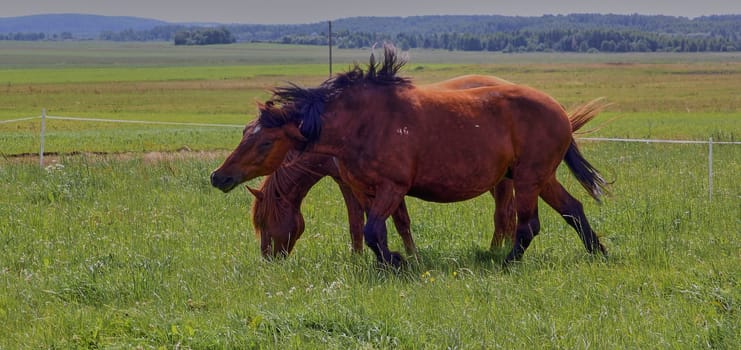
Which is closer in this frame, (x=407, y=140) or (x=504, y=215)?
(x=407, y=140)

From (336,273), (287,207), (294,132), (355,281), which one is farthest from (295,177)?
(355,281)

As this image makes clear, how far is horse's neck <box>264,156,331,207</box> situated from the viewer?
28.7 ft

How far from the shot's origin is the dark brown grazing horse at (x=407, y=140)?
780cm

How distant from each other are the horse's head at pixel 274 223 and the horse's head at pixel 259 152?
33.0 inches

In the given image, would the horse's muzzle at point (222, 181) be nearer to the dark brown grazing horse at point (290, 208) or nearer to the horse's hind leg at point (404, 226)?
the dark brown grazing horse at point (290, 208)

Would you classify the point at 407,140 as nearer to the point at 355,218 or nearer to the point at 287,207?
the point at 355,218

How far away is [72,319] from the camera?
6277 mm

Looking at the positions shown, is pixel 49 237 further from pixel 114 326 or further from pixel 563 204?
pixel 563 204

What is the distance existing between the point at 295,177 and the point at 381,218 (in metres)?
1.35

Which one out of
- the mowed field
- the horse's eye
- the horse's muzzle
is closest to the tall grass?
the mowed field

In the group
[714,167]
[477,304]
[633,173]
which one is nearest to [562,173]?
[633,173]

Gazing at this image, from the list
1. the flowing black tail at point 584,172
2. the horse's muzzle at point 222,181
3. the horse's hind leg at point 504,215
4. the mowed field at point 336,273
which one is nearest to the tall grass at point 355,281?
the mowed field at point 336,273

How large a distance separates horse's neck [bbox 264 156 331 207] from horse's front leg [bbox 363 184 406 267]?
1.16 m

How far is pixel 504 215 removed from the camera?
30.8 ft
